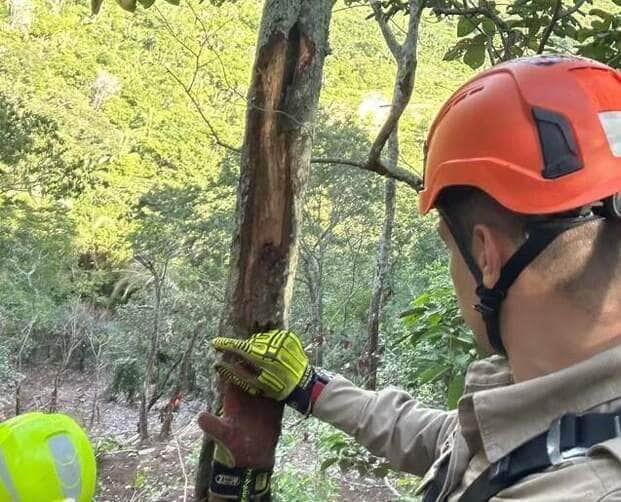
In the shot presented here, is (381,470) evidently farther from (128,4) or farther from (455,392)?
(128,4)

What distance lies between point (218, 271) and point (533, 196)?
13.6 m

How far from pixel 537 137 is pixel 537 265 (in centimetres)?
19

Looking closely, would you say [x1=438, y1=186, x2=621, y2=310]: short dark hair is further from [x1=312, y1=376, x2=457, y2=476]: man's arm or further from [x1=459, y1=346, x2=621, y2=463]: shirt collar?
[x1=312, y1=376, x2=457, y2=476]: man's arm

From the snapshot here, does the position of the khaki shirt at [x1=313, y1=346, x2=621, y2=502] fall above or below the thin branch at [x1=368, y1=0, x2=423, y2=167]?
below

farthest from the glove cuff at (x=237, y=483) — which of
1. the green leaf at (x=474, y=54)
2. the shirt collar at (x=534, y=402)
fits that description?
the green leaf at (x=474, y=54)

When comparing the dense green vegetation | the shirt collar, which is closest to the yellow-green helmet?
the shirt collar

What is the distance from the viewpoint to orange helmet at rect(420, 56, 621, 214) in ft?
3.14

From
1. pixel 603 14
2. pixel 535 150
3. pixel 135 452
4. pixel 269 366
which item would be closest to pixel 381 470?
pixel 269 366

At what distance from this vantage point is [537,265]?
0.93m

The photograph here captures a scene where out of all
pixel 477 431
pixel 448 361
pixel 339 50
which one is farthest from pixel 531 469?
pixel 339 50

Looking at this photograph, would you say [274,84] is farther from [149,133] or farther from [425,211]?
[149,133]

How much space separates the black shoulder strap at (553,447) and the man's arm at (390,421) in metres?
0.60

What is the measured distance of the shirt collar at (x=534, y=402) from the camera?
0.87 m

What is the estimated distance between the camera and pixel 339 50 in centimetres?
2158
